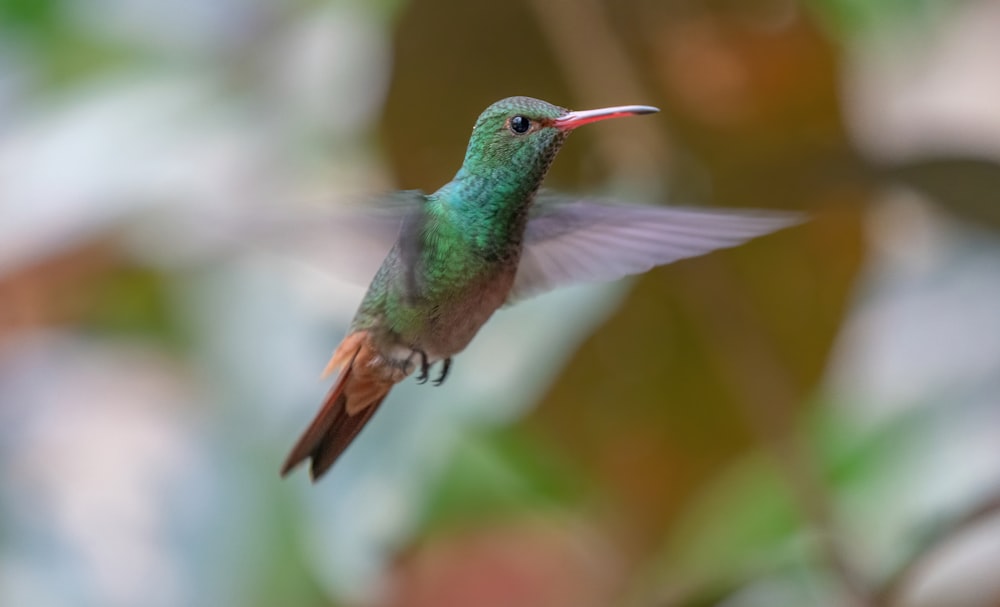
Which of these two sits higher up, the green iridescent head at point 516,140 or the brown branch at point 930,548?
the green iridescent head at point 516,140

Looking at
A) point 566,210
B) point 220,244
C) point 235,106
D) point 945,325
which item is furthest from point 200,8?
point 566,210

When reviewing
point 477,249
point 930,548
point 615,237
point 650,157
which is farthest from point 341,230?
point 650,157

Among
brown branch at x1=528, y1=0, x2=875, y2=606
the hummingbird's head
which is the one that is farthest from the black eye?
brown branch at x1=528, y1=0, x2=875, y2=606

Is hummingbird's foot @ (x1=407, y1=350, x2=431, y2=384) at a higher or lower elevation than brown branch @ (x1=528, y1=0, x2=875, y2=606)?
lower

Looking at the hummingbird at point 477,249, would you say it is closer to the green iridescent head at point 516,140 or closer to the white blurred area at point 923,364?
the green iridescent head at point 516,140

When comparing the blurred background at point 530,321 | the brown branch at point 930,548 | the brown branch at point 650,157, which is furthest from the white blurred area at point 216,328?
the brown branch at point 930,548

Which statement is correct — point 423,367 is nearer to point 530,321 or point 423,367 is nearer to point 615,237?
point 615,237

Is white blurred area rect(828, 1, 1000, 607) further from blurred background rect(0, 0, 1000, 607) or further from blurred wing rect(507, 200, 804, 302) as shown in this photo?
blurred wing rect(507, 200, 804, 302)

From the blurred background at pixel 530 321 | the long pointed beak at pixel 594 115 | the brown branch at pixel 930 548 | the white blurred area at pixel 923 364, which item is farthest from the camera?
the white blurred area at pixel 923 364
